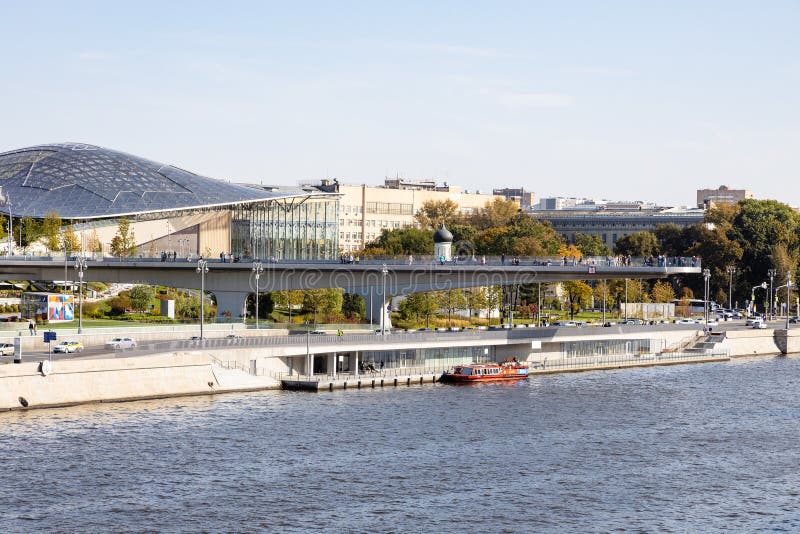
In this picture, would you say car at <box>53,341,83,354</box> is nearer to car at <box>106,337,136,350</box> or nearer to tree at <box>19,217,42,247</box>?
car at <box>106,337,136,350</box>

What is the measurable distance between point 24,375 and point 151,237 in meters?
73.4

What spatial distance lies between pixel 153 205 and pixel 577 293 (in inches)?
1931

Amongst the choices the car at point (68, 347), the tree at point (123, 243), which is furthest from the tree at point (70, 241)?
the car at point (68, 347)

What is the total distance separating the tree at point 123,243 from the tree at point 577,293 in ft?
160

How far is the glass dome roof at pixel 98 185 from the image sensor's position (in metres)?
131

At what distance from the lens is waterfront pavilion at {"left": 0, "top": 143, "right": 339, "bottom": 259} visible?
132125 mm

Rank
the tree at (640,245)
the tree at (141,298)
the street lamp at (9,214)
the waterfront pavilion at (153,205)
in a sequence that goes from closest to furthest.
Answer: the tree at (141,298) → the street lamp at (9,214) → the waterfront pavilion at (153,205) → the tree at (640,245)

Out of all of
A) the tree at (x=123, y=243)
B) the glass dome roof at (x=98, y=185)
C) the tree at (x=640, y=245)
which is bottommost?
the tree at (x=123, y=243)

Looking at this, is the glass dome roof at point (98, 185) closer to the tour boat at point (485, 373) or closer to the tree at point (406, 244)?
the tree at point (406, 244)

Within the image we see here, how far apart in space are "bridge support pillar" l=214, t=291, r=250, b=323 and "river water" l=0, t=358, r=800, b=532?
107 ft

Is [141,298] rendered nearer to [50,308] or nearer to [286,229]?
[50,308]

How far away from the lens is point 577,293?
5782 inches

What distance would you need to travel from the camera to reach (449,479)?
180 ft

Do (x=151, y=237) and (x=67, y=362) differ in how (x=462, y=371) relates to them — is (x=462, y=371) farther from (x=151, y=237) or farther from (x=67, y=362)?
(x=151, y=237)
